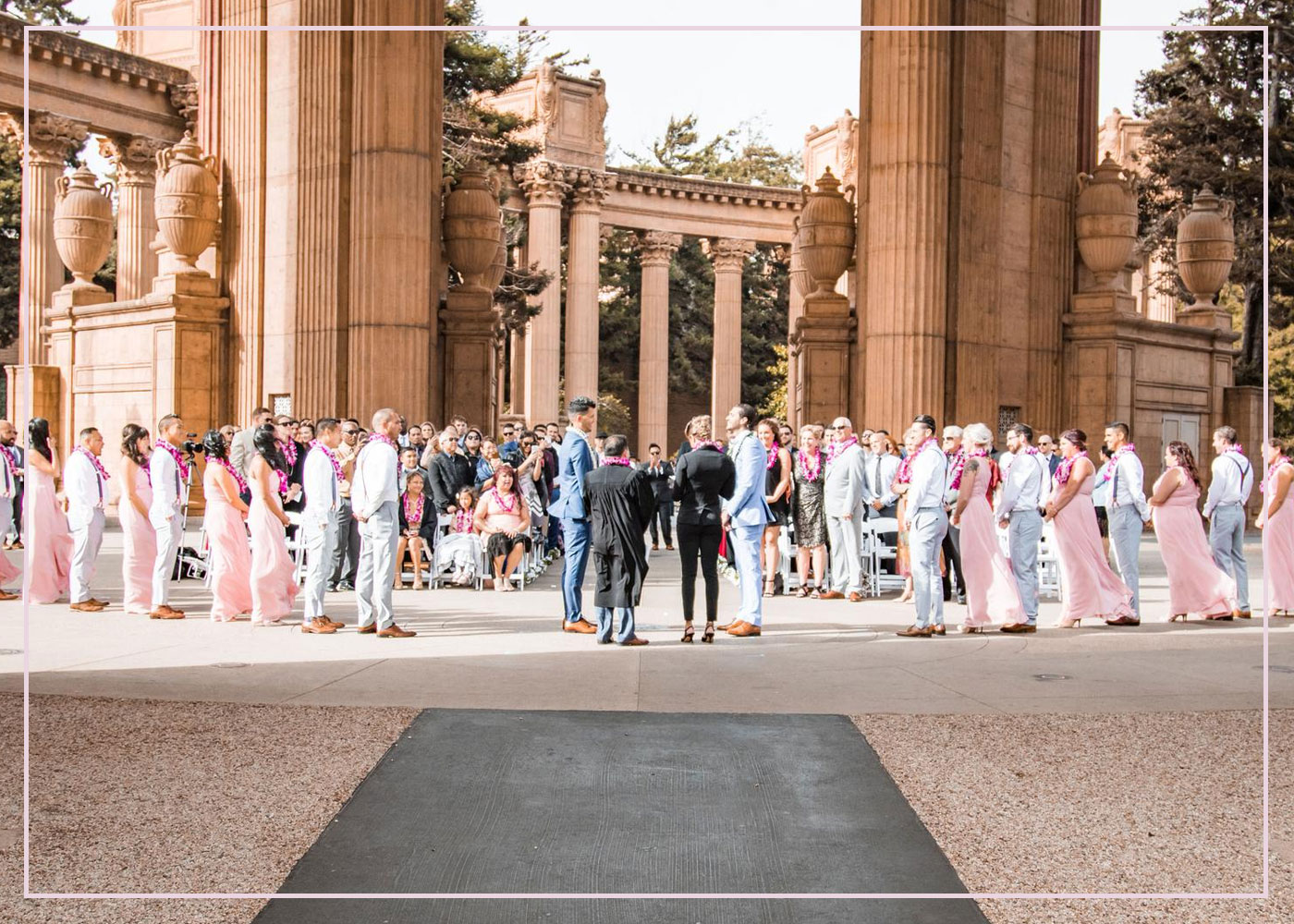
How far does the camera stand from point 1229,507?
568 inches

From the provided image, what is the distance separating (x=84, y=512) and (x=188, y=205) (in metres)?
8.85

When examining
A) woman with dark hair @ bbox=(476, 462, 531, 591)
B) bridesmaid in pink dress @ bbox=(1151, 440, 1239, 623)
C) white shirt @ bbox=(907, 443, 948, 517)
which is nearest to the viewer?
white shirt @ bbox=(907, 443, 948, 517)

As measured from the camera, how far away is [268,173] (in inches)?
851

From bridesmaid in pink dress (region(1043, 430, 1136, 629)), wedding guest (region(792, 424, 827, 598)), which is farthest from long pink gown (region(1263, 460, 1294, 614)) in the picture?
wedding guest (region(792, 424, 827, 598))

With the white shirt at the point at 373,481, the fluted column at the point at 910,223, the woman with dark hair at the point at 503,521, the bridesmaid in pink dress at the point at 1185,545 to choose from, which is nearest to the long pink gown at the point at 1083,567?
the bridesmaid in pink dress at the point at 1185,545

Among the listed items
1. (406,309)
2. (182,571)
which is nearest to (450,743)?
(182,571)

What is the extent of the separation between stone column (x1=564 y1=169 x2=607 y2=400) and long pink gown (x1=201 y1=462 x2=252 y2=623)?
28690mm

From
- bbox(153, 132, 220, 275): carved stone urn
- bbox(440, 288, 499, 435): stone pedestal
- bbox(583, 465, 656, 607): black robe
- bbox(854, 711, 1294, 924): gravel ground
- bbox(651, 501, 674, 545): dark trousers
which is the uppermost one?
bbox(153, 132, 220, 275): carved stone urn

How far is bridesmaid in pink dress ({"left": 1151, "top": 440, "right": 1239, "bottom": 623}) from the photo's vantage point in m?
14.0

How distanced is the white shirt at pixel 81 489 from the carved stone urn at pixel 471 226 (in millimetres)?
10152

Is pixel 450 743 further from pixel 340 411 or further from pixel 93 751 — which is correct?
pixel 340 411

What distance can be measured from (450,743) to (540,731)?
1.93 ft

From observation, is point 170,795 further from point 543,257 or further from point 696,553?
point 543,257

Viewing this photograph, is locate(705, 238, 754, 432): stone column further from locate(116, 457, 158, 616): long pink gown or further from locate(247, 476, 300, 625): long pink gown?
locate(247, 476, 300, 625): long pink gown
